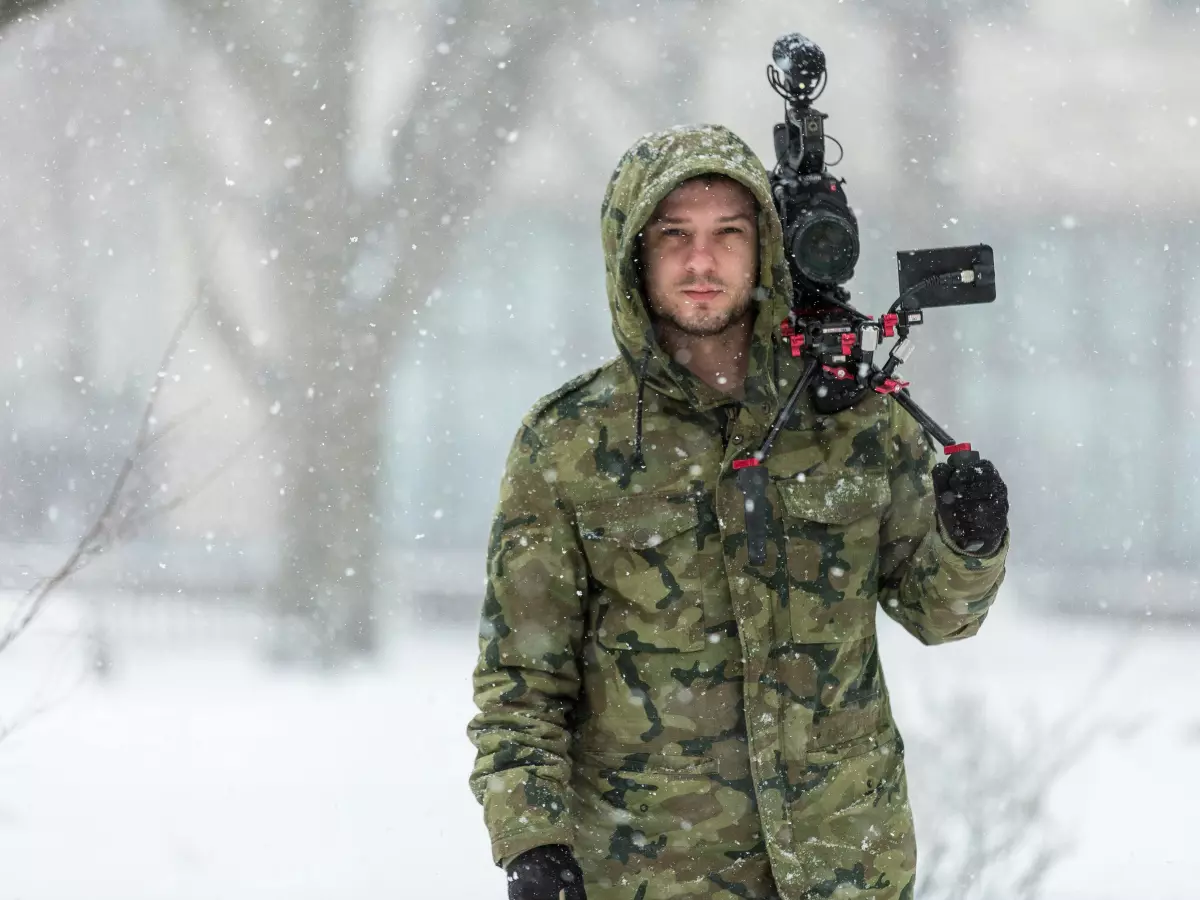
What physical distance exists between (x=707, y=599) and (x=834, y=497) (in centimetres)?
24

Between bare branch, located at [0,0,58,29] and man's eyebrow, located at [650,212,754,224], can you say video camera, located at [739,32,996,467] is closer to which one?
man's eyebrow, located at [650,212,754,224]

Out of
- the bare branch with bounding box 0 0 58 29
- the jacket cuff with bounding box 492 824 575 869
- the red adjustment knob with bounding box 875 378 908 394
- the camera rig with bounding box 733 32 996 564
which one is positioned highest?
the bare branch with bounding box 0 0 58 29

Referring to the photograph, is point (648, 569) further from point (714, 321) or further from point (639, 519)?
point (714, 321)

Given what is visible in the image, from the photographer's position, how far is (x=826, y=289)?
1825 mm

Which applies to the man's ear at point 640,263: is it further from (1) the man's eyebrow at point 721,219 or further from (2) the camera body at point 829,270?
(2) the camera body at point 829,270

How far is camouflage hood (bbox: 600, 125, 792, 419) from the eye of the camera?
1810 mm

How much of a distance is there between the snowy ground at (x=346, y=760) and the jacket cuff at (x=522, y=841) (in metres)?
3.33

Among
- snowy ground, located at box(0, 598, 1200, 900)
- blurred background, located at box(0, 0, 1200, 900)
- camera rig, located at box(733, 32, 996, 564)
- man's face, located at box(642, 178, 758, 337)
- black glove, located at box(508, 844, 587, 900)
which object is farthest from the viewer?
blurred background, located at box(0, 0, 1200, 900)

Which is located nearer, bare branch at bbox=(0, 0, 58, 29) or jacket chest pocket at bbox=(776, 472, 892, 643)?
jacket chest pocket at bbox=(776, 472, 892, 643)

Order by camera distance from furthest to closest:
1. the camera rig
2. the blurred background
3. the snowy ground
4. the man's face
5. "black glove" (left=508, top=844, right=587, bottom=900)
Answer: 1. the blurred background
2. the snowy ground
3. the man's face
4. the camera rig
5. "black glove" (left=508, top=844, right=587, bottom=900)

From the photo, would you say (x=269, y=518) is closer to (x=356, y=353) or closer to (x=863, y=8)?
(x=356, y=353)

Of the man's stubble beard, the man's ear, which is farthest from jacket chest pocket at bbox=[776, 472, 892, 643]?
the man's ear

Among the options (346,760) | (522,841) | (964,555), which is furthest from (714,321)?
(346,760)

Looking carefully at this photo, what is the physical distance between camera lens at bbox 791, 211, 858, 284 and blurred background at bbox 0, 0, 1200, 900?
4.02 m
